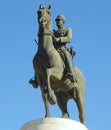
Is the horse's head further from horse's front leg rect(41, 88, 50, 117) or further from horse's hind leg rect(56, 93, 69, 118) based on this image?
horse's hind leg rect(56, 93, 69, 118)

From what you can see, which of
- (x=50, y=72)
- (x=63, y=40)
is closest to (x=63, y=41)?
(x=63, y=40)

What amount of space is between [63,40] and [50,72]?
1.38 m

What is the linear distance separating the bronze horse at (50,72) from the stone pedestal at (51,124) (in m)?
0.52

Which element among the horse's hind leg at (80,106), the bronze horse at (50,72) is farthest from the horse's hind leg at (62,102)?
the horse's hind leg at (80,106)

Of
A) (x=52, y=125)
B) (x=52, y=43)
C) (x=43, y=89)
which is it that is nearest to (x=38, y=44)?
(x=52, y=43)

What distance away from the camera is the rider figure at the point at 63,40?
45.1 ft

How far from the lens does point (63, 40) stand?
46.8 ft

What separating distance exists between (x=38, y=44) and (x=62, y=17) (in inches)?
53.2

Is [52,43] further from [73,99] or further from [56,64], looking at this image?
[73,99]

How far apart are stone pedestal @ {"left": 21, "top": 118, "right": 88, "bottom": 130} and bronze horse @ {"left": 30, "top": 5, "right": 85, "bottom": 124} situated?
0.52m

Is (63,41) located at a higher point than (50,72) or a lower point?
higher

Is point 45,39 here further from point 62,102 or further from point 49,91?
point 62,102

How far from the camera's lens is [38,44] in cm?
1389

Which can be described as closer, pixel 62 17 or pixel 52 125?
pixel 52 125
